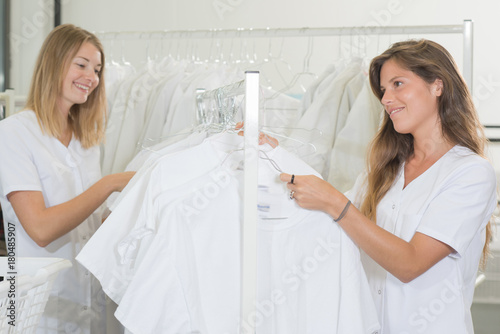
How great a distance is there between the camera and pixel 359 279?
1.30 metres

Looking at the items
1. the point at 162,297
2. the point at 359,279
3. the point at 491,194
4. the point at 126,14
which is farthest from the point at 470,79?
the point at 126,14

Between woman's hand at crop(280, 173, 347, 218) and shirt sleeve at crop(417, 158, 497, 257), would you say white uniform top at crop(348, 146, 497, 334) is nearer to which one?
shirt sleeve at crop(417, 158, 497, 257)

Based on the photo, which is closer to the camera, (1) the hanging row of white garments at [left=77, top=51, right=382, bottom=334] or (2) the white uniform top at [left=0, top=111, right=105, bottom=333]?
(1) the hanging row of white garments at [left=77, top=51, right=382, bottom=334]

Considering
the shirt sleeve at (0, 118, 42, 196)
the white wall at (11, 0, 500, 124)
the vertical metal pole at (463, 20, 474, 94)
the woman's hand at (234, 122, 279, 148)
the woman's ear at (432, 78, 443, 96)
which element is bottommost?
the shirt sleeve at (0, 118, 42, 196)

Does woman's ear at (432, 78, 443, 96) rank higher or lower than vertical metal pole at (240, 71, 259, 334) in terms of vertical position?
higher

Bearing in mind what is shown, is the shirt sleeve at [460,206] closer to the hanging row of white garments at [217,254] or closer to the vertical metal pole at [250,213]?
the hanging row of white garments at [217,254]

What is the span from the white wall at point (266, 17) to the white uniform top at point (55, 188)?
1765 mm

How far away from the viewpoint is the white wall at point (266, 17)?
3.09 meters

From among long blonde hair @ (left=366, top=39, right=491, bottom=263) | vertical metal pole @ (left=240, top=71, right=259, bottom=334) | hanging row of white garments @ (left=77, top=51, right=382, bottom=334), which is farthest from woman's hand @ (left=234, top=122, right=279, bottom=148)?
long blonde hair @ (left=366, top=39, right=491, bottom=263)

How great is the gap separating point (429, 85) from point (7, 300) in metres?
1.13

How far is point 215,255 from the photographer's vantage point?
1.25m

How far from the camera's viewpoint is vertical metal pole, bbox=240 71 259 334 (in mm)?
1111

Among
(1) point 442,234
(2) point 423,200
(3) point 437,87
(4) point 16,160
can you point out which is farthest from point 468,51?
(4) point 16,160

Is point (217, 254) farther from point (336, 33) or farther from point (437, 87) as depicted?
point (336, 33)
